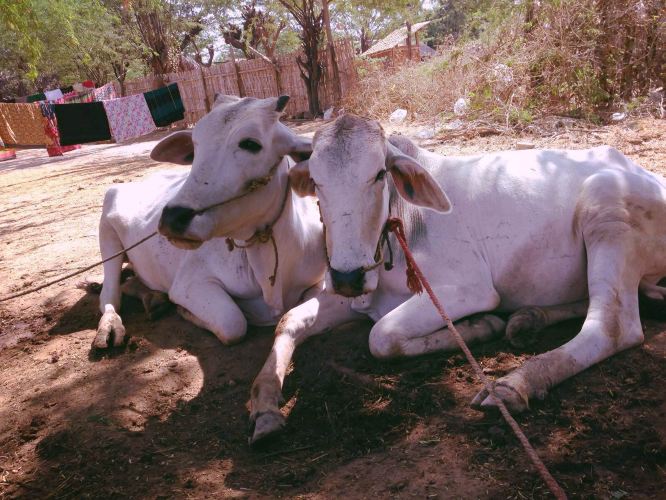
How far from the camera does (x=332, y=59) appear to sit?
1423cm

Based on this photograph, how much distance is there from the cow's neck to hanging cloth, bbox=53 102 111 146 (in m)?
12.9

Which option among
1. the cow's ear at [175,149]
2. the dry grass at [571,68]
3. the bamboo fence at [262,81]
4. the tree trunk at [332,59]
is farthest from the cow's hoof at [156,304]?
the tree trunk at [332,59]

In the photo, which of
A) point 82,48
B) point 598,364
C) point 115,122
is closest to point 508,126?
point 598,364

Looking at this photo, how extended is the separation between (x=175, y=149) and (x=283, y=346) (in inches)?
49.3

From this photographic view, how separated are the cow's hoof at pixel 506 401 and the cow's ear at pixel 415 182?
0.80 meters

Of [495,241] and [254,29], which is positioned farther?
[254,29]

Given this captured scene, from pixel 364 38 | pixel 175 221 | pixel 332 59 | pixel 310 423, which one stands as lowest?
pixel 310 423

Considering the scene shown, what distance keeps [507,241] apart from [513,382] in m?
0.93

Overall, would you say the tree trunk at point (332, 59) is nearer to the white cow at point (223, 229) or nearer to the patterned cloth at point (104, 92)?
the patterned cloth at point (104, 92)

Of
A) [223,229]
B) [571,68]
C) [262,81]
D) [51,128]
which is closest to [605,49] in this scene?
[571,68]

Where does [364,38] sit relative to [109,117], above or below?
above

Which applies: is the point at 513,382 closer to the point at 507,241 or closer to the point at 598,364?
the point at 598,364

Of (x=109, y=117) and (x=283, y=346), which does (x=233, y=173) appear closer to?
(x=283, y=346)

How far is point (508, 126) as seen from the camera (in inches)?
299
